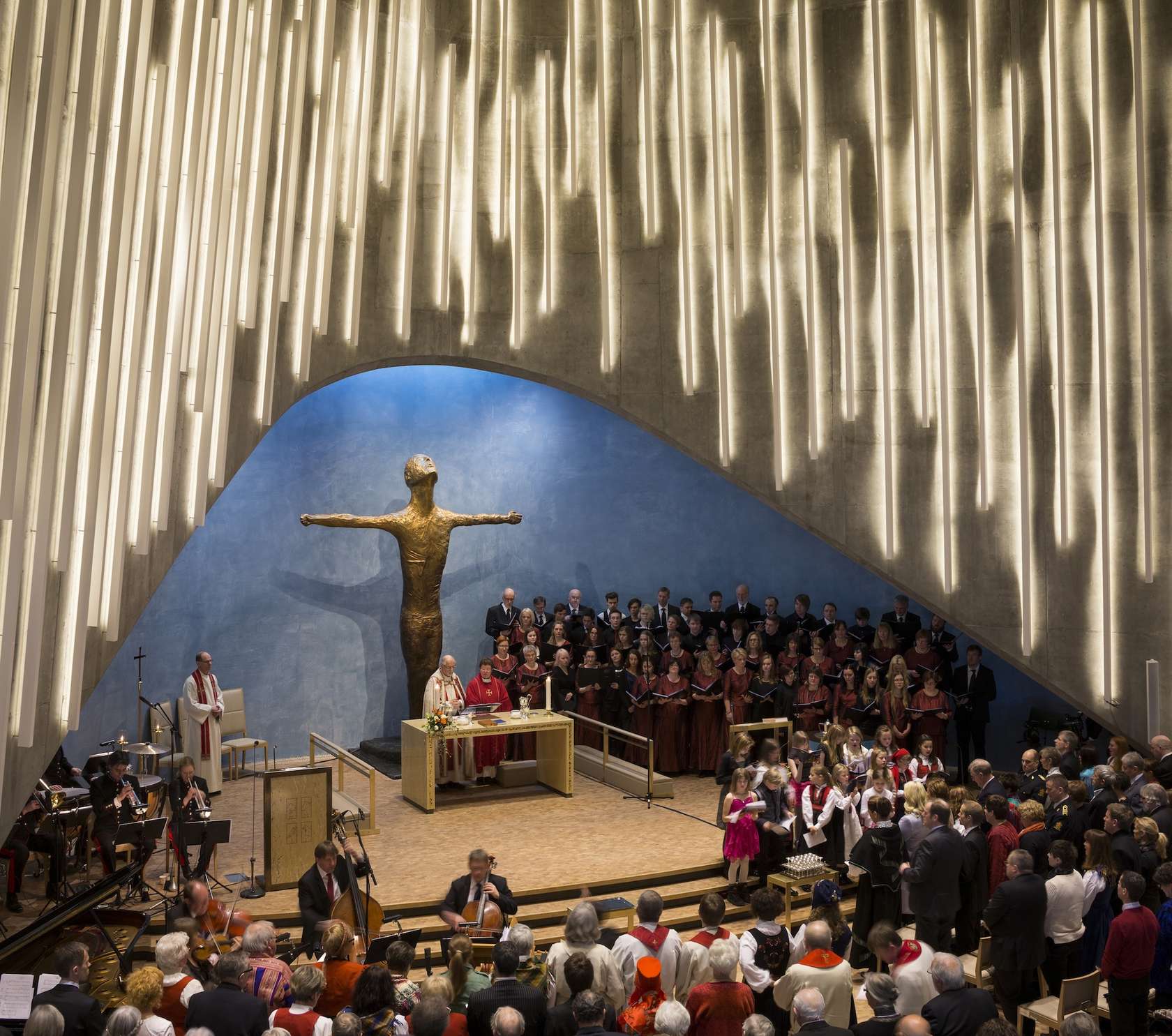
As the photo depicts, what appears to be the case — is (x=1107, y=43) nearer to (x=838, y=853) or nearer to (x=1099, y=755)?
(x=1099, y=755)

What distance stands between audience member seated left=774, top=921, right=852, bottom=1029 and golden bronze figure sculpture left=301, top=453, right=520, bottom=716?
8.92m

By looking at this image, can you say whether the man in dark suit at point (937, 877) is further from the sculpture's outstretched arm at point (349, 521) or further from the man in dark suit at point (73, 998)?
the sculpture's outstretched arm at point (349, 521)

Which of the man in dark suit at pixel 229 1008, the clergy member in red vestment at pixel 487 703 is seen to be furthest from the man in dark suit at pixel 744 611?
the man in dark suit at pixel 229 1008

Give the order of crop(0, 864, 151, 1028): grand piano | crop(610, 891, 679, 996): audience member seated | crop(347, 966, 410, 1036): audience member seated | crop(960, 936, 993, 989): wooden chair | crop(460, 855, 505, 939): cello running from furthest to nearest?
crop(960, 936, 993, 989): wooden chair → crop(0, 864, 151, 1028): grand piano → crop(460, 855, 505, 939): cello → crop(610, 891, 679, 996): audience member seated → crop(347, 966, 410, 1036): audience member seated

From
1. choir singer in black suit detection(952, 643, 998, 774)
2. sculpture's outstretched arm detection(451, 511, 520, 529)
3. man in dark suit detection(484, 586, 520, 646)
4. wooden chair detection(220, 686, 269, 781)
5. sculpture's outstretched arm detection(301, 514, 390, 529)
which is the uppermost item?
sculpture's outstretched arm detection(451, 511, 520, 529)

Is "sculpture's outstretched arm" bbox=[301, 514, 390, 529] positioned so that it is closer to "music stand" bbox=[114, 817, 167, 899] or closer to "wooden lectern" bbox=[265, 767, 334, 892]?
"wooden lectern" bbox=[265, 767, 334, 892]

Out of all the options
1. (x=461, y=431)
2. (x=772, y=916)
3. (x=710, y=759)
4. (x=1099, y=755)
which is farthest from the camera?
(x=461, y=431)

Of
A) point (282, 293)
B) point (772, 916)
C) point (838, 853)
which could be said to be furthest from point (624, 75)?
point (772, 916)

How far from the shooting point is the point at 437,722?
41.1 ft

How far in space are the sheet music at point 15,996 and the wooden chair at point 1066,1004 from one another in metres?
5.39

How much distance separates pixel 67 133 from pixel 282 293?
13.9 ft

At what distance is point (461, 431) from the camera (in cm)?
1764

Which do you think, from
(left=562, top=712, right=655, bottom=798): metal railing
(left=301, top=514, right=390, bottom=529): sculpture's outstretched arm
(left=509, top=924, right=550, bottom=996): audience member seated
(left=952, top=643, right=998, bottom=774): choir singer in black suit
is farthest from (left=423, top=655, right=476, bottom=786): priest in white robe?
(left=509, top=924, right=550, bottom=996): audience member seated

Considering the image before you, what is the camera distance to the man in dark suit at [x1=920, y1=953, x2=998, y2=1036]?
5801 mm
